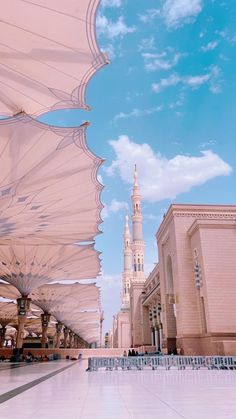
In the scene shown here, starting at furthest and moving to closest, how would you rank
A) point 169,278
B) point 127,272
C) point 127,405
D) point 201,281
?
point 127,272, point 169,278, point 201,281, point 127,405

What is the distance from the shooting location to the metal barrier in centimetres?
1345

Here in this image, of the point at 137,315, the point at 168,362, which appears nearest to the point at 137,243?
the point at 137,315

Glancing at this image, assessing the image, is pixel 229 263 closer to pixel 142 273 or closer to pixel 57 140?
pixel 57 140

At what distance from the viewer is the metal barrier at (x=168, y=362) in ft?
44.1

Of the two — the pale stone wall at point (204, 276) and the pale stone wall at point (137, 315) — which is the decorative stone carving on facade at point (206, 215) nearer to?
the pale stone wall at point (204, 276)

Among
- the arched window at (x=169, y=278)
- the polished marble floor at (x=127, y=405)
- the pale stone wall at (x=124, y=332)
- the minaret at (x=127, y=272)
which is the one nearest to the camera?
the polished marble floor at (x=127, y=405)

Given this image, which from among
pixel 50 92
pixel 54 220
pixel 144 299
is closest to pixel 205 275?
pixel 54 220

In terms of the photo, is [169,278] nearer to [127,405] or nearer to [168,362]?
[168,362]

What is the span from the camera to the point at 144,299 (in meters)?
Answer: 42.5

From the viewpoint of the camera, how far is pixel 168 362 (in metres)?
14.5

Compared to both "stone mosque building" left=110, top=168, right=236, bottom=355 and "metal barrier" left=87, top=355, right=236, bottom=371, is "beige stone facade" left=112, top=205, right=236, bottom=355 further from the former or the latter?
"metal barrier" left=87, top=355, right=236, bottom=371

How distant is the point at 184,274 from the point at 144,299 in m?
21.8

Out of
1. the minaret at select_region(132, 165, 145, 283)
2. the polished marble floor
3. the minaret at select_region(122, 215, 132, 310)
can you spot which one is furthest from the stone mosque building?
the minaret at select_region(122, 215, 132, 310)

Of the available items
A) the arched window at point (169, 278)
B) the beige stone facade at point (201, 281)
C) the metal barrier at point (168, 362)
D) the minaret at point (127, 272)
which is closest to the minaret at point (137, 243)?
the minaret at point (127, 272)
